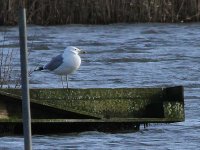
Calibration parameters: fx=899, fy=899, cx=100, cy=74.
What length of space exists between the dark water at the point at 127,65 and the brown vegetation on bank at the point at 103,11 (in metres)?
0.25

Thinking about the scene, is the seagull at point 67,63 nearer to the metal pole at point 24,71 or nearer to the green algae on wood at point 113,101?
the green algae on wood at point 113,101

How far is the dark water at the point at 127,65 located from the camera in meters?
9.95

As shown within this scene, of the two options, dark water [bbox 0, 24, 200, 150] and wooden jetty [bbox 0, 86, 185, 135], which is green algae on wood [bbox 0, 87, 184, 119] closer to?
wooden jetty [bbox 0, 86, 185, 135]

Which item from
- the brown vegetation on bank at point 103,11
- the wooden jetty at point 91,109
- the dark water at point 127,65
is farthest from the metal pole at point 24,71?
the brown vegetation on bank at point 103,11

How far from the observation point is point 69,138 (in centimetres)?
1010

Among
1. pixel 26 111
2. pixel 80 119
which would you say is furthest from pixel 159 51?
pixel 26 111

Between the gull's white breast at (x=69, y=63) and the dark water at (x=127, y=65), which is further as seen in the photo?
the gull's white breast at (x=69, y=63)

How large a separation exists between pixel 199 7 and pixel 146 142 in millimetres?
16137

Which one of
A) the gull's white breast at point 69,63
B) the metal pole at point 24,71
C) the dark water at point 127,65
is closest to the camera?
the metal pole at point 24,71

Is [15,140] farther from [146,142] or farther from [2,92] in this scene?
[146,142]

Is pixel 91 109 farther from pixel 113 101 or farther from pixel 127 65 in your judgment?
pixel 127 65

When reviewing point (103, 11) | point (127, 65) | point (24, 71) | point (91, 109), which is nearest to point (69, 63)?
point (91, 109)

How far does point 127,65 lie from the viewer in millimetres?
18703

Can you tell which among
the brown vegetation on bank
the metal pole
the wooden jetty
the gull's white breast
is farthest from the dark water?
the metal pole
